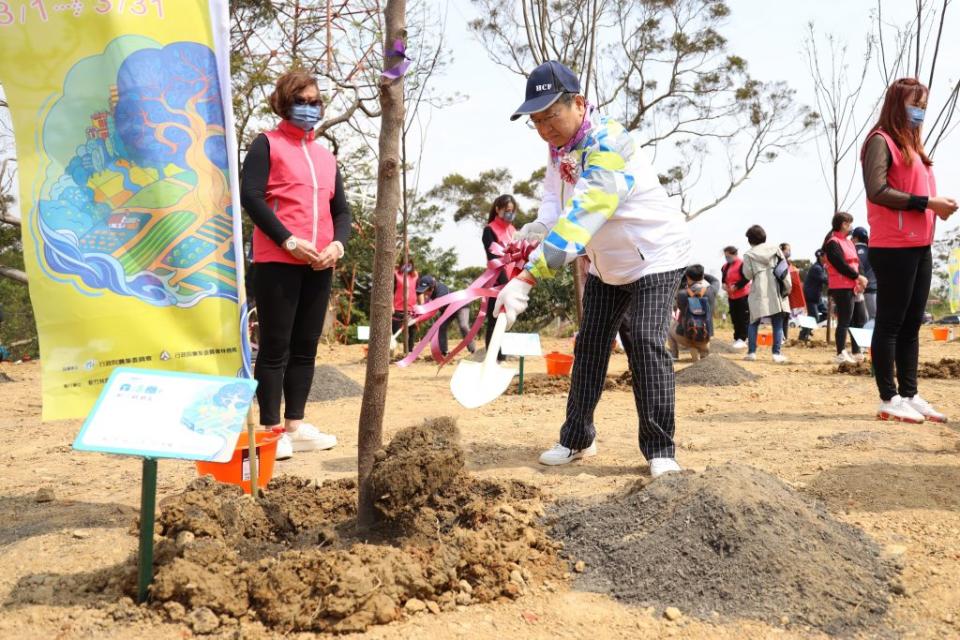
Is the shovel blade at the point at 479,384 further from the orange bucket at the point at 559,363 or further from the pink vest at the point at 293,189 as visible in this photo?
the orange bucket at the point at 559,363

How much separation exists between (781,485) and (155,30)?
2.59 metres

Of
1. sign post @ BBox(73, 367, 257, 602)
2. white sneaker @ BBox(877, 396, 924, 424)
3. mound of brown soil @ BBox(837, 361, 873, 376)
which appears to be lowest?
mound of brown soil @ BBox(837, 361, 873, 376)

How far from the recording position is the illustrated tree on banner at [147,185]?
255 cm

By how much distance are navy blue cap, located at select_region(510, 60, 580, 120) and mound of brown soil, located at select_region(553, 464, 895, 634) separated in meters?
1.41

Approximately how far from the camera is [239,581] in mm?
2129

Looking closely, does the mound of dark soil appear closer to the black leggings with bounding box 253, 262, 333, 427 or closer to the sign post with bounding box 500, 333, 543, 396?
the sign post with bounding box 500, 333, 543, 396

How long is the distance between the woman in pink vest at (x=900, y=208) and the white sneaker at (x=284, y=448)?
3.28 m

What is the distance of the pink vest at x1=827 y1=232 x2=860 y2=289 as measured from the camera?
7.94m

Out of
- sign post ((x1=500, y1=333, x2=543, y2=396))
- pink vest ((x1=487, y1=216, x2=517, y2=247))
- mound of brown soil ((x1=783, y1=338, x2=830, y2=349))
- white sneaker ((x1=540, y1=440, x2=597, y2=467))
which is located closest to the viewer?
white sneaker ((x1=540, y1=440, x2=597, y2=467))

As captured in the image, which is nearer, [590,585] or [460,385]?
[590,585]

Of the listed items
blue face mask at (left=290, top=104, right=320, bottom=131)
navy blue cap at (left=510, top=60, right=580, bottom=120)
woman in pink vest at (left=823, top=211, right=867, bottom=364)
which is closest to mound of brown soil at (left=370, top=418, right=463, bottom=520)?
navy blue cap at (left=510, top=60, right=580, bottom=120)

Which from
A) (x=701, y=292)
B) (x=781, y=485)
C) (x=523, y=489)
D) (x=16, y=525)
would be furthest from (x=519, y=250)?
(x=701, y=292)

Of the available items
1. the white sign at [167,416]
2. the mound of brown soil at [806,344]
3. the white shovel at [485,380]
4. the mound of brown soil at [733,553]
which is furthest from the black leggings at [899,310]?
the mound of brown soil at [806,344]

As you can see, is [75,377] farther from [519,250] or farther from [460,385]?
[519,250]
